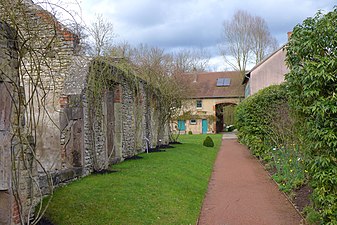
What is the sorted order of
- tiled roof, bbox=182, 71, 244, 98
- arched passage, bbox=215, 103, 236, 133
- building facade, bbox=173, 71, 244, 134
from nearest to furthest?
arched passage, bbox=215, 103, 236, 133 < building facade, bbox=173, 71, 244, 134 < tiled roof, bbox=182, 71, 244, 98

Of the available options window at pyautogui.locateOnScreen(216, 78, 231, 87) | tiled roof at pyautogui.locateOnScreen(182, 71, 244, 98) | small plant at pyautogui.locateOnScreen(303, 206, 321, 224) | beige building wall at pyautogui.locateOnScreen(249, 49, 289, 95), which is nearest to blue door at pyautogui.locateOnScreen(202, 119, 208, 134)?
tiled roof at pyautogui.locateOnScreen(182, 71, 244, 98)

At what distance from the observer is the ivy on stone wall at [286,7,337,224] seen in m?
5.99

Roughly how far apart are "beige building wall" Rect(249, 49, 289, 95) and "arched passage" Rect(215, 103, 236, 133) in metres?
9.20

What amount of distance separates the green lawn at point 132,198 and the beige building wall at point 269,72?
851 inches

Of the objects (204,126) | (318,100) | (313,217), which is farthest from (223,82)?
(318,100)

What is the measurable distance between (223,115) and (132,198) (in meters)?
36.2

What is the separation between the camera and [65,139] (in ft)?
34.7

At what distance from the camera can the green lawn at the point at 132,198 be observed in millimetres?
6944

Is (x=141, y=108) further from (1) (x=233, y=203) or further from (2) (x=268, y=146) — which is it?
(1) (x=233, y=203)

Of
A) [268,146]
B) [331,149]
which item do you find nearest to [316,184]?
[331,149]

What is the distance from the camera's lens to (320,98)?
6.04 metres

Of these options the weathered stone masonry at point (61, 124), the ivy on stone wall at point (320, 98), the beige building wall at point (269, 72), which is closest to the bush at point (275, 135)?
the ivy on stone wall at point (320, 98)

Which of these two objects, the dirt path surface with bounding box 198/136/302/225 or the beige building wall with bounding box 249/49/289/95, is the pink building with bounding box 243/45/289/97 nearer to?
the beige building wall with bounding box 249/49/289/95

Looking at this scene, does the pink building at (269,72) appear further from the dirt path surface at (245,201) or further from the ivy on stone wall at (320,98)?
the ivy on stone wall at (320,98)
